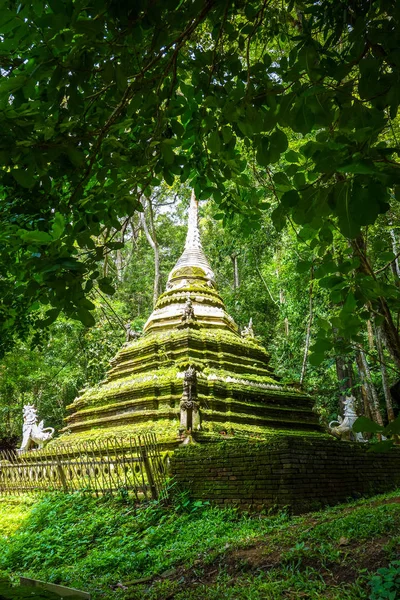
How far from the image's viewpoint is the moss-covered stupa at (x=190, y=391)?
9.66 meters

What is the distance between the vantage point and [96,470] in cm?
806

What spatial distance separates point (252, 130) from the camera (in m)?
2.16

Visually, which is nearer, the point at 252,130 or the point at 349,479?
the point at 252,130

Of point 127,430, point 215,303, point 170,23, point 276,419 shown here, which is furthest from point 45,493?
point 170,23

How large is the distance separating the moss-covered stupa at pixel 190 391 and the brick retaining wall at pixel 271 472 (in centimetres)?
112

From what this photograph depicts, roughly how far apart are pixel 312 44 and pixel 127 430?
29.5 feet

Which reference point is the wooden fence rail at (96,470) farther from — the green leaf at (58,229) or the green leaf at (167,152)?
the green leaf at (58,229)

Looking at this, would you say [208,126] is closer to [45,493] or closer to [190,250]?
[45,493]

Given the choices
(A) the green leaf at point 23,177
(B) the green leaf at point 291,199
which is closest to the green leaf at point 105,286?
(A) the green leaf at point 23,177

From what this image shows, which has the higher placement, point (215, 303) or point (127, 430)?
point (215, 303)

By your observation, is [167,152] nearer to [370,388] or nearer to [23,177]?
[23,177]

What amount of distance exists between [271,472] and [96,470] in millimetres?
3323

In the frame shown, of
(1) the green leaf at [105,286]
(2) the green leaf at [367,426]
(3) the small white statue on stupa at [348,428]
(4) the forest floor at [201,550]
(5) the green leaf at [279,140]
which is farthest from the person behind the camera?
(3) the small white statue on stupa at [348,428]

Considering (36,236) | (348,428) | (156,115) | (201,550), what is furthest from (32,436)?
(36,236)
